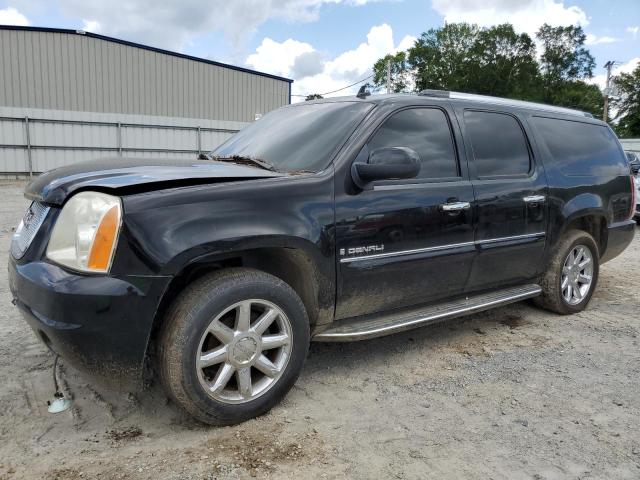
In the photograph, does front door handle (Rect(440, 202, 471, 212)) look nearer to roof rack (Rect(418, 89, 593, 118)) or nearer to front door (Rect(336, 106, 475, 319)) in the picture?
front door (Rect(336, 106, 475, 319))

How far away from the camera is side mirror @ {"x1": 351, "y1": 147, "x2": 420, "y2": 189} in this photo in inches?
115

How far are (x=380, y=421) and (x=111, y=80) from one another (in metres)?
21.1

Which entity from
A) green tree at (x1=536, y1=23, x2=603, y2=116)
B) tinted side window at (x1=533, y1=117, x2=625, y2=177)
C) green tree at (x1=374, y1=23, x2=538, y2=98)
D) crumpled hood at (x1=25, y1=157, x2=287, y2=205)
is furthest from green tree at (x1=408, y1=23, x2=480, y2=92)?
crumpled hood at (x1=25, y1=157, x2=287, y2=205)

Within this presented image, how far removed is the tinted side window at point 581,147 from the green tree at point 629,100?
56.1 meters

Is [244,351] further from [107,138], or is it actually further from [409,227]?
[107,138]

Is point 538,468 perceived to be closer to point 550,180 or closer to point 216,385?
point 216,385

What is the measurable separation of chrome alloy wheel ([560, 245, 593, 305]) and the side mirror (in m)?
2.28

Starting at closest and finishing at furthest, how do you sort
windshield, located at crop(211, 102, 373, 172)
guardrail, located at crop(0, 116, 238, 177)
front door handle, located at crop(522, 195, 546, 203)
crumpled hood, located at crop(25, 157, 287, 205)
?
1. crumpled hood, located at crop(25, 157, 287, 205)
2. windshield, located at crop(211, 102, 373, 172)
3. front door handle, located at crop(522, 195, 546, 203)
4. guardrail, located at crop(0, 116, 238, 177)

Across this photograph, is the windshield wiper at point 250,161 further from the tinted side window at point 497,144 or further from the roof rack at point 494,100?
the tinted side window at point 497,144

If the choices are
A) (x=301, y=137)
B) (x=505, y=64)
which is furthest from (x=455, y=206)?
(x=505, y=64)

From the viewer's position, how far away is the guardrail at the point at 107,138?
18.6 m

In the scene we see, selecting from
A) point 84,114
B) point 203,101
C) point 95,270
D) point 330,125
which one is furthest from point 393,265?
point 203,101

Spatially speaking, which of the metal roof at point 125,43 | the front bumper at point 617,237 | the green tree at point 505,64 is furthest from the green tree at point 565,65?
the front bumper at point 617,237

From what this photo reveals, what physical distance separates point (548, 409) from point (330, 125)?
2.12 meters
